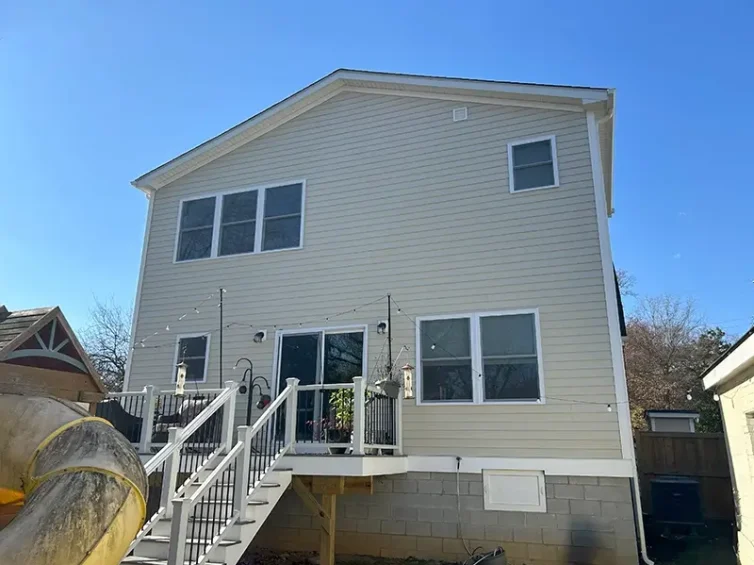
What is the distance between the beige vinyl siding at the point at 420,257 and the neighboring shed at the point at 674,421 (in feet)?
10.3

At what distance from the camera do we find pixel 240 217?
10297mm

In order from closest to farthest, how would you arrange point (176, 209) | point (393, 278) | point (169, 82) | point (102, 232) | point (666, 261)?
point (393, 278)
point (169, 82)
point (176, 209)
point (102, 232)
point (666, 261)

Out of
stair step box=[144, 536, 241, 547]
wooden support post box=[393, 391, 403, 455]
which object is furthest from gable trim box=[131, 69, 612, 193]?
stair step box=[144, 536, 241, 547]

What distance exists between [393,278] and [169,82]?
5.66 metres

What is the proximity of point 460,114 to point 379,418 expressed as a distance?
5.17 meters

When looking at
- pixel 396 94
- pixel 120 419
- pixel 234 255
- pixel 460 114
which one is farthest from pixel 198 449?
pixel 396 94

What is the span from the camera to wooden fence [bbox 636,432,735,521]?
29.5 ft

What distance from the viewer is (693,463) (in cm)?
922

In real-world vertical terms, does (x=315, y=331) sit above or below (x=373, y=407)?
above

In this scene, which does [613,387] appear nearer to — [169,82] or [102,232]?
[169,82]

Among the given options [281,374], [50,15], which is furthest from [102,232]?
[50,15]

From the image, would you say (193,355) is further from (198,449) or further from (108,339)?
(108,339)

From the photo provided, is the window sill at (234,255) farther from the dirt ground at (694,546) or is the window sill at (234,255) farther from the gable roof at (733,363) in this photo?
the dirt ground at (694,546)

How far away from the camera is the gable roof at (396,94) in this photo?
8430 mm
